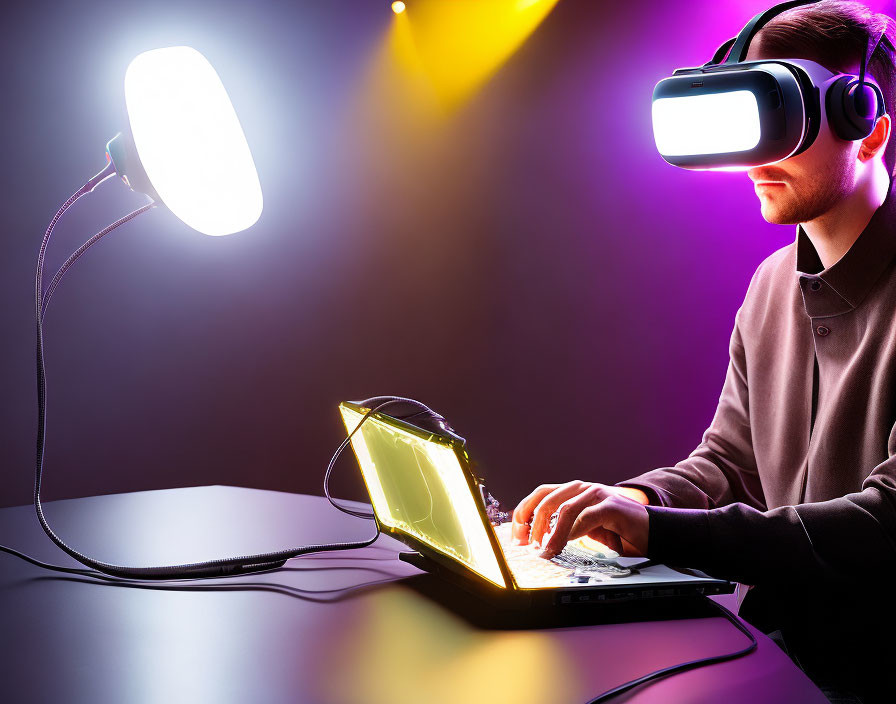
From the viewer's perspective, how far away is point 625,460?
340cm

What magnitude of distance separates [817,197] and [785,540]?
0.52 meters

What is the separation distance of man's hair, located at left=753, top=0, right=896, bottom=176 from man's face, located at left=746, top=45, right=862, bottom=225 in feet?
0.11

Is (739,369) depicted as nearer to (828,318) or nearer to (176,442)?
(828,318)

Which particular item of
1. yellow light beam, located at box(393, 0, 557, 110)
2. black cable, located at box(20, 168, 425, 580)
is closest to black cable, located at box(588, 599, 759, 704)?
black cable, located at box(20, 168, 425, 580)


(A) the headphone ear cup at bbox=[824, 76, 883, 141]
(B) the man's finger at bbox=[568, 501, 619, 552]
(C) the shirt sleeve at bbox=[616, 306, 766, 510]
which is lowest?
(C) the shirt sleeve at bbox=[616, 306, 766, 510]

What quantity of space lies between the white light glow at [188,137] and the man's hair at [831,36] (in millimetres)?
756

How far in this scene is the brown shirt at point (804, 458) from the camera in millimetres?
900

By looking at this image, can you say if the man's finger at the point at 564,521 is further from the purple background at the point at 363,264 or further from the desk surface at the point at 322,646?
the purple background at the point at 363,264

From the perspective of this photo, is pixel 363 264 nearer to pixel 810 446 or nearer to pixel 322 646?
pixel 810 446

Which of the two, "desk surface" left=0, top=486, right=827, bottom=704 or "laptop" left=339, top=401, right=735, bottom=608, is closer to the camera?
"desk surface" left=0, top=486, right=827, bottom=704

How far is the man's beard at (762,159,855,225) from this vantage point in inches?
45.3

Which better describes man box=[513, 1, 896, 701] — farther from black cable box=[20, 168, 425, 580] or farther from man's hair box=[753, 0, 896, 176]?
black cable box=[20, 168, 425, 580]

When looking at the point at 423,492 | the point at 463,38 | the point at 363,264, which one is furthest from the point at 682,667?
the point at 463,38

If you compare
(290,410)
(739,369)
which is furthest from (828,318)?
(290,410)
